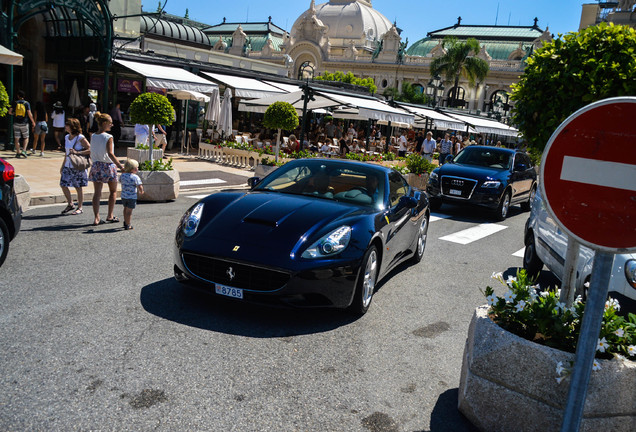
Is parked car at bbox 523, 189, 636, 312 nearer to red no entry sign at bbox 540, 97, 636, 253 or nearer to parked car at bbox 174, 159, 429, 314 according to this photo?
red no entry sign at bbox 540, 97, 636, 253

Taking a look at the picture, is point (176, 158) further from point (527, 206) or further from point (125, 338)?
point (125, 338)

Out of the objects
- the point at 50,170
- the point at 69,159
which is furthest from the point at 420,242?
the point at 50,170

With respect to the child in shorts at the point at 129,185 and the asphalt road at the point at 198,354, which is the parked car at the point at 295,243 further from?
the child in shorts at the point at 129,185

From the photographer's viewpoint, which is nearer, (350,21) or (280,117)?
(280,117)

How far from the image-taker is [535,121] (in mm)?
4895

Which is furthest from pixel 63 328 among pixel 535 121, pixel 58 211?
pixel 58 211

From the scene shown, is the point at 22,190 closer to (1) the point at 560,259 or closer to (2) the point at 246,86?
(1) the point at 560,259

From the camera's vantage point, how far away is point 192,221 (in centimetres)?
540

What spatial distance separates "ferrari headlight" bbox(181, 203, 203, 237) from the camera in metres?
5.30

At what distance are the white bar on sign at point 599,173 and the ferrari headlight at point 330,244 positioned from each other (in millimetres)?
2649

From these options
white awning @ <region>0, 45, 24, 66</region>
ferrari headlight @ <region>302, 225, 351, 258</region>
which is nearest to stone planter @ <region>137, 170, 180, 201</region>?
white awning @ <region>0, 45, 24, 66</region>

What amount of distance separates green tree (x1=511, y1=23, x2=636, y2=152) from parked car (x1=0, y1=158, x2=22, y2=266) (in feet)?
16.8

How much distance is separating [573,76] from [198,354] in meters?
3.75

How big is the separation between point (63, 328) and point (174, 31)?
40246mm
